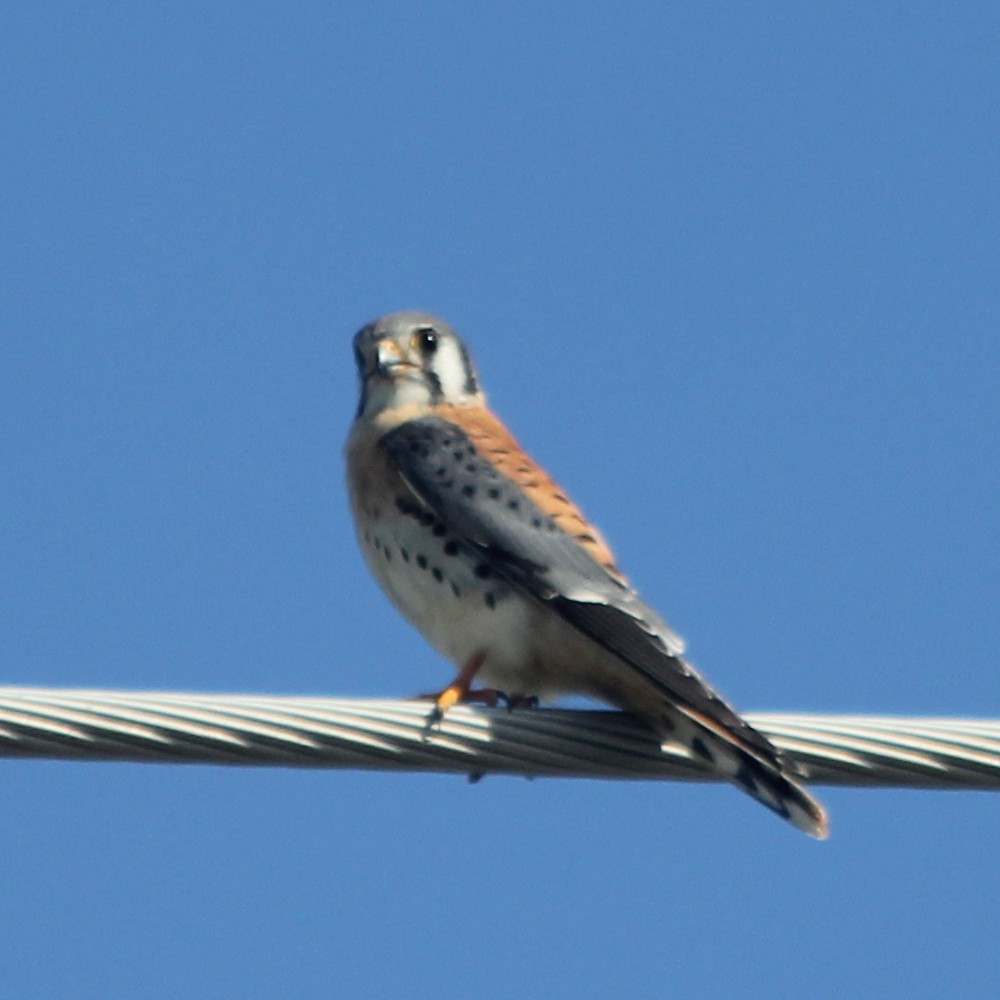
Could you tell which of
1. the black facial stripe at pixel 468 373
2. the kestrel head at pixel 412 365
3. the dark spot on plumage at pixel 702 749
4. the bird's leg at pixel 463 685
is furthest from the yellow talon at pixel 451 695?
the black facial stripe at pixel 468 373

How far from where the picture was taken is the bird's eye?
7.29 metres

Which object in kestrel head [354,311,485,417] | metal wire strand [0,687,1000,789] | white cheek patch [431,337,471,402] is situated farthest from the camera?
white cheek patch [431,337,471,402]

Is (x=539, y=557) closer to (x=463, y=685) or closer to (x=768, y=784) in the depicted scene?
(x=463, y=685)

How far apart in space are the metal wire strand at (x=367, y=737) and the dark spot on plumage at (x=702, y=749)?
0.55 m

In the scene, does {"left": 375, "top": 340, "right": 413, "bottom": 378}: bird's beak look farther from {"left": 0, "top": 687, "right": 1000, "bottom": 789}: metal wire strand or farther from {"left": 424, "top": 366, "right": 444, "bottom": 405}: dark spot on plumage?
{"left": 0, "top": 687, "right": 1000, "bottom": 789}: metal wire strand

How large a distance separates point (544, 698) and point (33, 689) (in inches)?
81.6

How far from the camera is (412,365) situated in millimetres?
7207

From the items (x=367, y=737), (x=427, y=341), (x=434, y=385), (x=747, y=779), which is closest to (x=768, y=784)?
(x=747, y=779)

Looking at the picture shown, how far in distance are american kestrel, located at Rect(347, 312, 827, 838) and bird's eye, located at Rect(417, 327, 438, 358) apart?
38cm

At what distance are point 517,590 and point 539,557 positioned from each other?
0.11m

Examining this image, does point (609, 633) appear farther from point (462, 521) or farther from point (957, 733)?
point (957, 733)

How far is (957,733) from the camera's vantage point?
4297mm

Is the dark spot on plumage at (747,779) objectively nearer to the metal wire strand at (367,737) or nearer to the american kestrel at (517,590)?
the american kestrel at (517,590)

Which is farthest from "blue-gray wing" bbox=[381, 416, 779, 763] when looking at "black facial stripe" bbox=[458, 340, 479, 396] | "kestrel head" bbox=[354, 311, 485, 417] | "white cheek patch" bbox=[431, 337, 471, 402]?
"black facial stripe" bbox=[458, 340, 479, 396]
